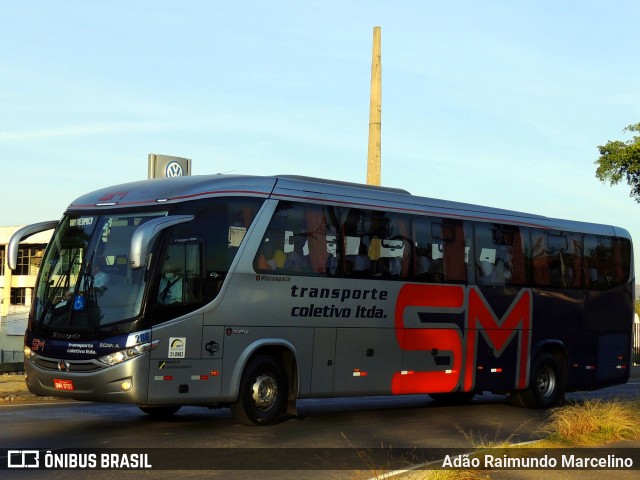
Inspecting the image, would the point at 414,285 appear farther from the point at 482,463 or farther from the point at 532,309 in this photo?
the point at 482,463

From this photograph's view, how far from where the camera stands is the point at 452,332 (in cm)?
1750

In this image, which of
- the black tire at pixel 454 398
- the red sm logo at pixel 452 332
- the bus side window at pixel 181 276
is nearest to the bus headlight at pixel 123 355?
the bus side window at pixel 181 276

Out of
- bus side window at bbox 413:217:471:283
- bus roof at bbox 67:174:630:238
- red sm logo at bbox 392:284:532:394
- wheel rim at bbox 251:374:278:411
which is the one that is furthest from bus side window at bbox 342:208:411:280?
wheel rim at bbox 251:374:278:411

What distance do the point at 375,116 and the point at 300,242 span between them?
30.3 feet

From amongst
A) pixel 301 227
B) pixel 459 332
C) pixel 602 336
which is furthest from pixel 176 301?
pixel 602 336

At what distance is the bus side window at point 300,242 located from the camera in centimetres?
1440

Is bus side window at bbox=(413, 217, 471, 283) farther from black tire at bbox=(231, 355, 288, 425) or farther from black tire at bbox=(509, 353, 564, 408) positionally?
black tire at bbox=(231, 355, 288, 425)

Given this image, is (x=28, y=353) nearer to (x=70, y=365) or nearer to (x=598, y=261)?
A: (x=70, y=365)

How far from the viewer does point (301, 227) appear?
14.9 metres

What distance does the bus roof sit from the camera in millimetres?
13836

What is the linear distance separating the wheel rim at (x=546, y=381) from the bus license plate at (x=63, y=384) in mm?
9785

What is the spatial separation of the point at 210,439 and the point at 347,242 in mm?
4187

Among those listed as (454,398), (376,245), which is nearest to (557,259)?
(454,398)

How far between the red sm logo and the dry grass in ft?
11.5
